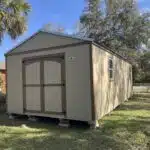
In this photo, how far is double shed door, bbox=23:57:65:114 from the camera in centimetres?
854

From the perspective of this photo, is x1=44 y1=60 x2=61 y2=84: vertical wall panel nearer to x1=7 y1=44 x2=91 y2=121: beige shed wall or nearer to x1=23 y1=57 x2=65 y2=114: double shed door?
x1=23 y1=57 x2=65 y2=114: double shed door

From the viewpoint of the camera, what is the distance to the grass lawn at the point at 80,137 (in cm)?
607

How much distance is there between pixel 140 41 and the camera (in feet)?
66.9

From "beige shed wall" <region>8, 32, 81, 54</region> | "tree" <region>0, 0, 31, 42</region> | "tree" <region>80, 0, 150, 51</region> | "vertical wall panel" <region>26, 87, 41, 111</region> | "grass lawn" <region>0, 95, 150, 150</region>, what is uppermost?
"tree" <region>80, 0, 150, 51</region>

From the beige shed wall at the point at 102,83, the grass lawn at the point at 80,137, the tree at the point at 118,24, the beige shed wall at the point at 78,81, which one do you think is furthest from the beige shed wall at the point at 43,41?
the tree at the point at 118,24

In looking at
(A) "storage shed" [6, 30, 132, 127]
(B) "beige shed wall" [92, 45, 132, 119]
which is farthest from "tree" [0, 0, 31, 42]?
(B) "beige shed wall" [92, 45, 132, 119]

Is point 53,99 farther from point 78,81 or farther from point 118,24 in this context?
point 118,24

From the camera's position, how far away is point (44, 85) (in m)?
8.96

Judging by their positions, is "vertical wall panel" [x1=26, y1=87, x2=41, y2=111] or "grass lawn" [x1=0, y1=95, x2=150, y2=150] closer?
"grass lawn" [x1=0, y1=95, x2=150, y2=150]

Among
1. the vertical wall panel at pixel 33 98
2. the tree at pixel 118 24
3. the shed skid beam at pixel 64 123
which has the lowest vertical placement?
the shed skid beam at pixel 64 123

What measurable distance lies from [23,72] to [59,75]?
5.95 feet

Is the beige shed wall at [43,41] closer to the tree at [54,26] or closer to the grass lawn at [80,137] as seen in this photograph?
→ the grass lawn at [80,137]

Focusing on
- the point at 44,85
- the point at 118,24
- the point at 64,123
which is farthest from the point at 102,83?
the point at 118,24

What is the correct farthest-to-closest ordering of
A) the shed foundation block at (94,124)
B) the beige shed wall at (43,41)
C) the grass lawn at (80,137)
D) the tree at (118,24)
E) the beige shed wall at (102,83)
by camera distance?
the tree at (118,24) < the beige shed wall at (43,41) < the beige shed wall at (102,83) < the shed foundation block at (94,124) < the grass lawn at (80,137)
